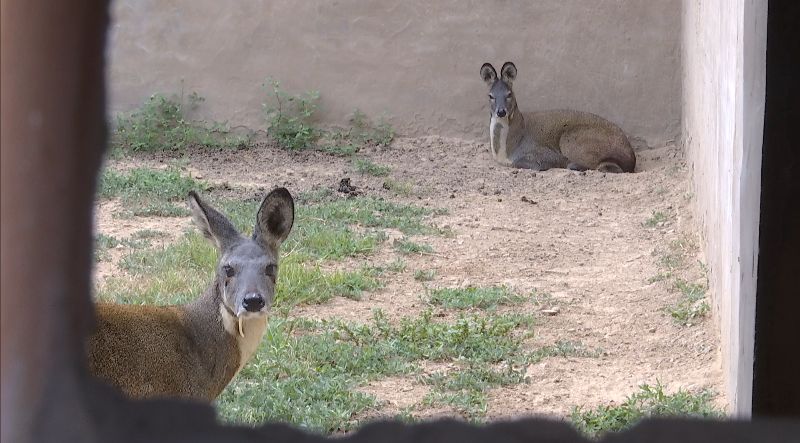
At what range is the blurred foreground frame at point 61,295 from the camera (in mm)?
2150

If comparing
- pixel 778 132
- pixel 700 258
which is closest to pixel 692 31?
pixel 700 258

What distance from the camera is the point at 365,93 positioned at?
39.9ft

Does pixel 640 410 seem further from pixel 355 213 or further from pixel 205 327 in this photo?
pixel 355 213

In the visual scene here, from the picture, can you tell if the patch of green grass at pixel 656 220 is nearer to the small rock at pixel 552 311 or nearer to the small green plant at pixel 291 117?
the small rock at pixel 552 311

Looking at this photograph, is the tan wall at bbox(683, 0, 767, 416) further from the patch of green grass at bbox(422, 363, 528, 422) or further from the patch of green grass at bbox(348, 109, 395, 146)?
the patch of green grass at bbox(348, 109, 395, 146)

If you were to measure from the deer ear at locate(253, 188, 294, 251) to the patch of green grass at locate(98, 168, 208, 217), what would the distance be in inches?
160

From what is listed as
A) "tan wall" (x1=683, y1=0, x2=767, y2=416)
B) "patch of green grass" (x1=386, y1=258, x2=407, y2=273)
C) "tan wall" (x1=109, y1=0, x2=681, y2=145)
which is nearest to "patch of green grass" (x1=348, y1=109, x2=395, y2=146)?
"tan wall" (x1=109, y1=0, x2=681, y2=145)

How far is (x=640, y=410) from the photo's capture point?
5.15 metres

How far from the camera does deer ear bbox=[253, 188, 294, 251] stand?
485 cm

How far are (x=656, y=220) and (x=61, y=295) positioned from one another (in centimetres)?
736

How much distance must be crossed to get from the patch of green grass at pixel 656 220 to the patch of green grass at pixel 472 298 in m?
2.30

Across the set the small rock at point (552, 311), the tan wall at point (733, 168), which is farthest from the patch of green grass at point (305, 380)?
the tan wall at point (733, 168)

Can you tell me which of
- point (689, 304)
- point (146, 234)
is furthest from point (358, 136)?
point (689, 304)

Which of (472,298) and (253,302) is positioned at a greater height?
(253,302)
